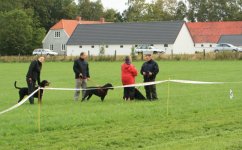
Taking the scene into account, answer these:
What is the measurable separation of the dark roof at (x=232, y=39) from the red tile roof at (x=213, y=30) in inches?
110

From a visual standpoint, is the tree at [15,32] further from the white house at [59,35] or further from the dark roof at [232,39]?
the dark roof at [232,39]

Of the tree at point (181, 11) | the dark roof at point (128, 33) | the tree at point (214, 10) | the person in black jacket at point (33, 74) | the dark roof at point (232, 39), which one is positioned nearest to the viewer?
the person in black jacket at point (33, 74)

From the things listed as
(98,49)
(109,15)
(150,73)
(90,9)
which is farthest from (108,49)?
(150,73)

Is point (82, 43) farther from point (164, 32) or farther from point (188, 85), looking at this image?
point (188, 85)

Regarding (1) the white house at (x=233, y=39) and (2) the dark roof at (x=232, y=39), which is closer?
(1) the white house at (x=233, y=39)

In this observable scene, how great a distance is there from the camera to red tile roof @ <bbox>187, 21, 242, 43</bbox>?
98875 millimetres

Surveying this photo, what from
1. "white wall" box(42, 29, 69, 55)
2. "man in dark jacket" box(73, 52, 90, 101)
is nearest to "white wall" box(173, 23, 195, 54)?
"white wall" box(42, 29, 69, 55)

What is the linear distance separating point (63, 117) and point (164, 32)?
2826 inches

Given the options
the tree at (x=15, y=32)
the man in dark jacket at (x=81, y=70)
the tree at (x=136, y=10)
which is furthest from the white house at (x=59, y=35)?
the man in dark jacket at (x=81, y=70)

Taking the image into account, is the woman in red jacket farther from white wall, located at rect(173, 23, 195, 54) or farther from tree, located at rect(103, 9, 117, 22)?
tree, located at rect(103, 9, 117, 22)

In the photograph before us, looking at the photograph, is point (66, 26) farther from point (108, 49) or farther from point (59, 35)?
point (108, 49)

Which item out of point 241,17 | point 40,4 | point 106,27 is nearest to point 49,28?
point 40,4

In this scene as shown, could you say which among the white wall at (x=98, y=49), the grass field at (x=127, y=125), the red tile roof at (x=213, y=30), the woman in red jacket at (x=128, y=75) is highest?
the red tile roof at (x=213, y=30)

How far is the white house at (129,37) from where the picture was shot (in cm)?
8375
